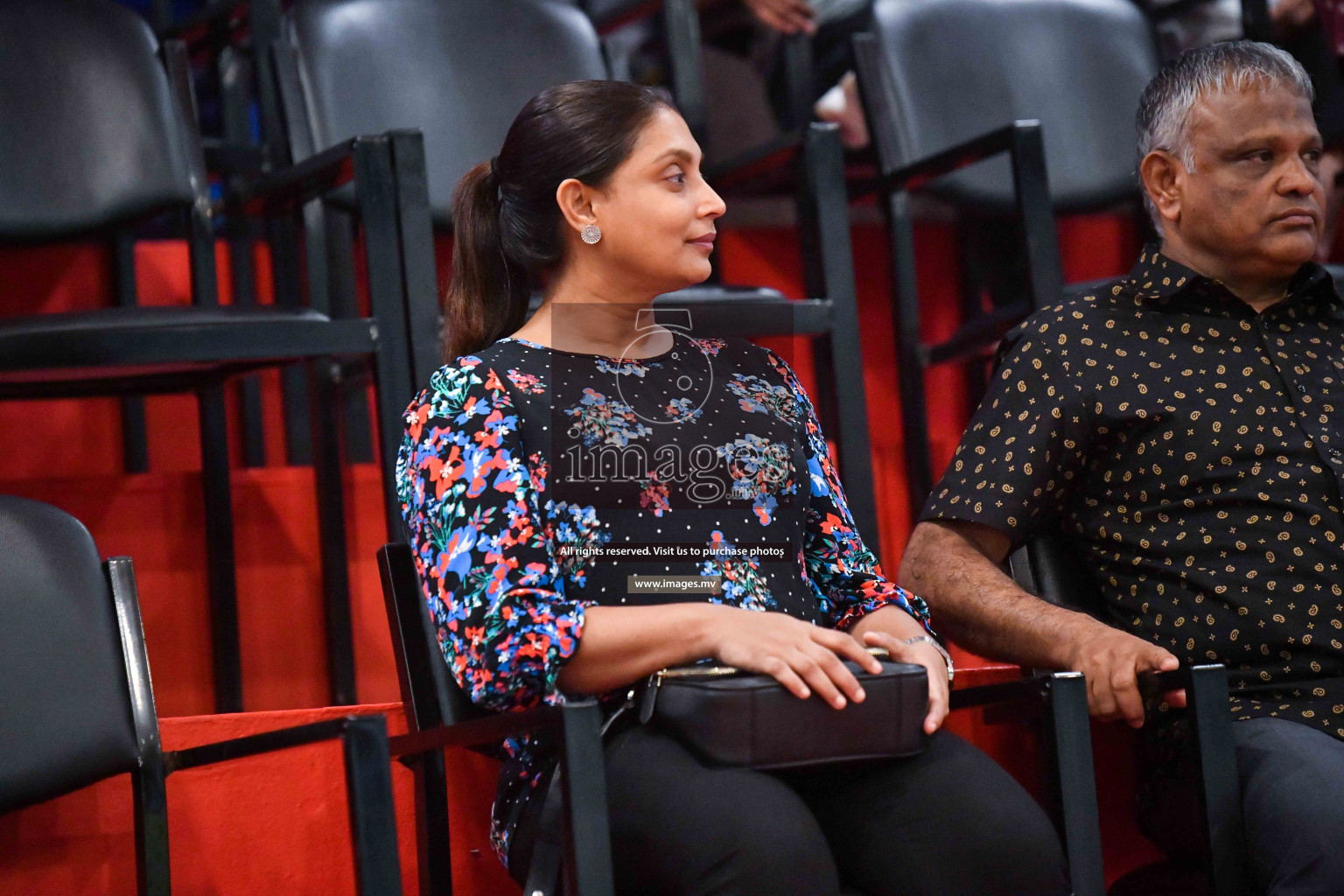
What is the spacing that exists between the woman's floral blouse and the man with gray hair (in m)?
0.16

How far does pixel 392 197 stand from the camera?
5.85 ft

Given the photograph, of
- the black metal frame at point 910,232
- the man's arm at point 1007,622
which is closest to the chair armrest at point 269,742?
the man's arm at point 1007,622

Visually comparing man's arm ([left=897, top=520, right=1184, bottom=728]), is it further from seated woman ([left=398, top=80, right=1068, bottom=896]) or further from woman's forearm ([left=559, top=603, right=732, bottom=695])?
woman's forearm ([left=559, top=603, right=732, bottom=695])

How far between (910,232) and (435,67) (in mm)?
747

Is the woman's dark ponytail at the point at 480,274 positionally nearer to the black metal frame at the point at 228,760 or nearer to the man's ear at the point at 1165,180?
the black metal frame at the point at 228,760

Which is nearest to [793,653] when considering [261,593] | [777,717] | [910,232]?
[777,717]

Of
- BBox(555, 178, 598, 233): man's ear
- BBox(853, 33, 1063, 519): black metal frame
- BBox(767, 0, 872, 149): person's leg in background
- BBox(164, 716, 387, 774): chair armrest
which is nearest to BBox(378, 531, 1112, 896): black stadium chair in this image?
BBox(164, 716, 387, 774): chair armrest

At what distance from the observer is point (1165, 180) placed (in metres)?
1.67

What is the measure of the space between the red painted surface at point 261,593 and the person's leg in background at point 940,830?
1.59ft

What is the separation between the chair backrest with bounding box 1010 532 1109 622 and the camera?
1561mm

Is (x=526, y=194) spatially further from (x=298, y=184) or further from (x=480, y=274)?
(x=298, y=184)

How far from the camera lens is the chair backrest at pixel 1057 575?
156 centimetres

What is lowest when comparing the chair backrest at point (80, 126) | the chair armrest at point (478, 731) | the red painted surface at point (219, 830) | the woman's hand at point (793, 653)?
the red painted surface at point (219, 830)

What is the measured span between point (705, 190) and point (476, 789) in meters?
0.66
